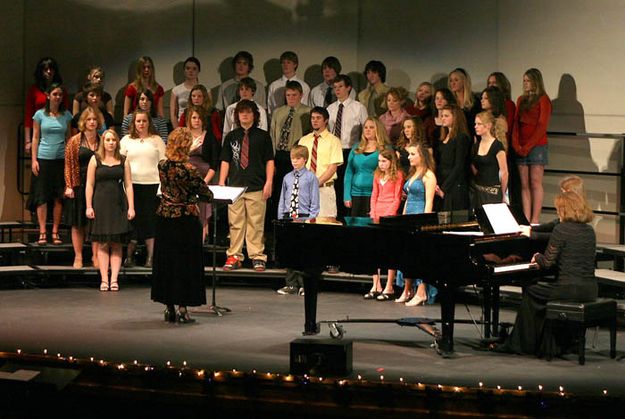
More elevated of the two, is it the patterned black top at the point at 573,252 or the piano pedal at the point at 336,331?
the patterned black top at the point at 573,252

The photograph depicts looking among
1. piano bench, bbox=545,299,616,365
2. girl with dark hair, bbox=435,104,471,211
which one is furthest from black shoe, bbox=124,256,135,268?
piano bench, bbox=545,299,616,365

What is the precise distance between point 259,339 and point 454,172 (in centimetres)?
258

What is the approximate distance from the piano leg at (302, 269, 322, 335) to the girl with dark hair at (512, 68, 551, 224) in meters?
3.11

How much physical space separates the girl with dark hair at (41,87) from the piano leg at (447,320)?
5.46 meters

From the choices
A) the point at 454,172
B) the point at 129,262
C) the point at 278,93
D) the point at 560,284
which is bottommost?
the point at 129,262

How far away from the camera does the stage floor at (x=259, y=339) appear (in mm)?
7430

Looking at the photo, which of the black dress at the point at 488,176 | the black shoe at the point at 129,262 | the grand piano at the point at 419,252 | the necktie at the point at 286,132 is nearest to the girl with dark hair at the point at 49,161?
the black shoe at the point at 129,262

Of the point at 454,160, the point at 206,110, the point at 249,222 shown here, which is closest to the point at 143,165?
the point at 206,110

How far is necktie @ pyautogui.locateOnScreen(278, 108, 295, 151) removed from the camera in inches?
449

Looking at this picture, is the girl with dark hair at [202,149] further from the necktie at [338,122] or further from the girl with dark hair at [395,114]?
the girl with dark hair at [395,114]

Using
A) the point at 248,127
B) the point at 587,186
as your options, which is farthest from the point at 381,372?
the point at 587,186

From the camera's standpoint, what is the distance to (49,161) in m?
11.4

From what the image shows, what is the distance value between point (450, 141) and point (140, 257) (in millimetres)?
3454

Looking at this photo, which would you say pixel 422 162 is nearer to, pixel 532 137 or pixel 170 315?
pixel 532 137
